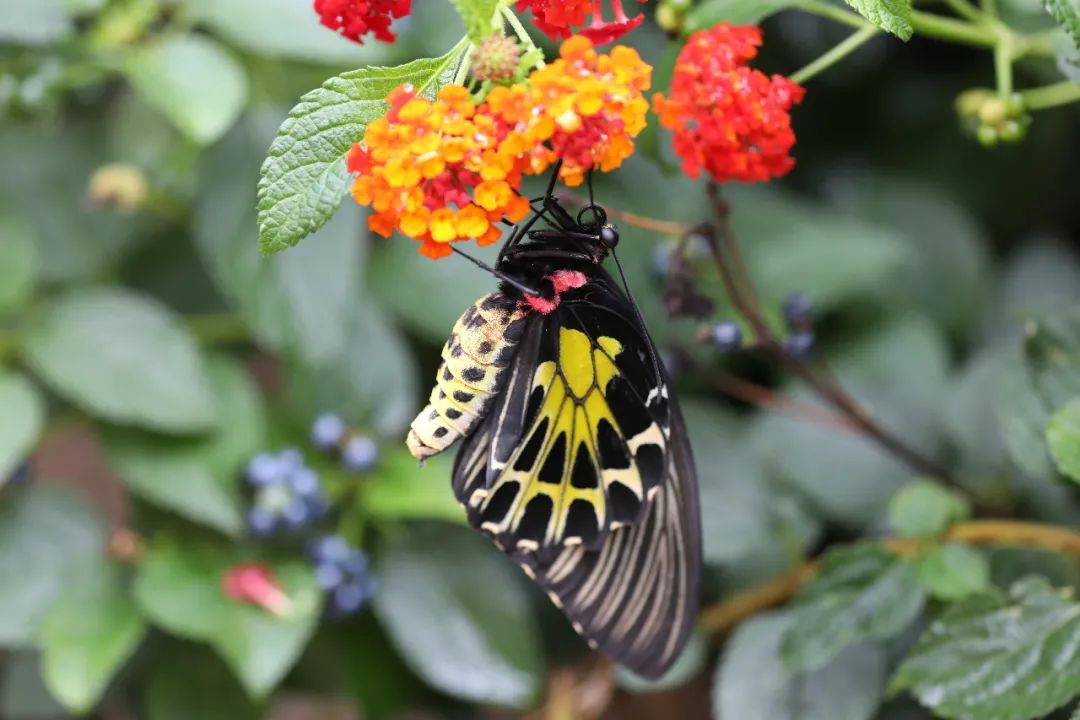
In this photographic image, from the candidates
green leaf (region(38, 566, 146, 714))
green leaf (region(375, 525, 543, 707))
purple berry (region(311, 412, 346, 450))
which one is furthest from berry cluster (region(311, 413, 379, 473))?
green leaf (region(38, 566, 146, 714))

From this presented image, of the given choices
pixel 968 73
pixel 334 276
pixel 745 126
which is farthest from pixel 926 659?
pixel 968 73

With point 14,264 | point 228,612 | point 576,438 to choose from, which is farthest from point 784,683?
point 14,264

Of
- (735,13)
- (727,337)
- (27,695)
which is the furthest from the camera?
(27,695)

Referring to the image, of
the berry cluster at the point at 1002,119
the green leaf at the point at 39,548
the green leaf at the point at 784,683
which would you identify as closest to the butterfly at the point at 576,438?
the green leaf at the point at 784,683

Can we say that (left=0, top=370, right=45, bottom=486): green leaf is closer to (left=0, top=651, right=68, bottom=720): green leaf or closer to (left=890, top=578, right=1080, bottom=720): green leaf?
(left=0, top=651, right=68, bottom=720): green leaf

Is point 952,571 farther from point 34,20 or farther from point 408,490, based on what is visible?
point 34,20
